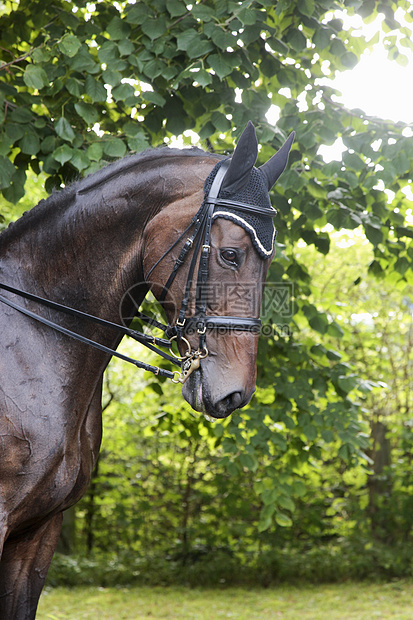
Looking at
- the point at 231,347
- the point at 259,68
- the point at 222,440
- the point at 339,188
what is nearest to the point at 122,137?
the point at 259,68

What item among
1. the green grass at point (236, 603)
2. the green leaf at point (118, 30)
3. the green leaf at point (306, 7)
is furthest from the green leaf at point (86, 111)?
the green grass at point (236, 603)

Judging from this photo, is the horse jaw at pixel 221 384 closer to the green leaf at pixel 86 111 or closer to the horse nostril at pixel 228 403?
the horse nostril at pixel 228 403

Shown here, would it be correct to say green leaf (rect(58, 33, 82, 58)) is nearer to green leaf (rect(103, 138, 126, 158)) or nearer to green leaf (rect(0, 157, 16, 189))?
green leaf (rect(103, 138, 126, 158))

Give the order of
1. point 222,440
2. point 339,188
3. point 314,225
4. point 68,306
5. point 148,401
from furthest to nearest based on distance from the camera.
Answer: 1. point 148,401
2. point 222,440
3. point 314,225
4. point 339,188
5. point 68,306

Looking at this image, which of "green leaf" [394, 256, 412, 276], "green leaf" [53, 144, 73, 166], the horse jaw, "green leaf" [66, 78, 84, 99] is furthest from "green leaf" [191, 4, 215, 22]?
"green leaf" [394, 256, 412, 276]

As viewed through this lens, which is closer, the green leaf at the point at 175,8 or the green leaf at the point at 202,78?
the green leaf at the point at 202,78

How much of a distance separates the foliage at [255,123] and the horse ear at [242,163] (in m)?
0.84

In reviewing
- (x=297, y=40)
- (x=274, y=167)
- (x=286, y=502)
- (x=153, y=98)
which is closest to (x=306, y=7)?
(x=297, y=40)

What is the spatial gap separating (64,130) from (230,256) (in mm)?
1936

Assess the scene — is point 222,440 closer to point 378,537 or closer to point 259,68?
point 259,68

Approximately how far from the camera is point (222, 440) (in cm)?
542

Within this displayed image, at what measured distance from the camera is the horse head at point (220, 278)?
209cm

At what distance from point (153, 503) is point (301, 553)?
295 centimetres

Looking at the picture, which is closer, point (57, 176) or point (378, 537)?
point (57, 176)
